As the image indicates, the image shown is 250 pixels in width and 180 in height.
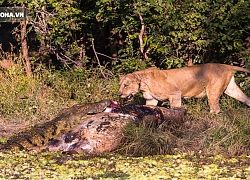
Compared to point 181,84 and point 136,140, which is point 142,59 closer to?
point 181,84

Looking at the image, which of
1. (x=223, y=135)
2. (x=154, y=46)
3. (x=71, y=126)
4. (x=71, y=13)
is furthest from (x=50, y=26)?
(x=223, y=135)

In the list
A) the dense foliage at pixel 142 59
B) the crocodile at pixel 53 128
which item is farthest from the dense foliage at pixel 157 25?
the crocodile at pixel 53 128

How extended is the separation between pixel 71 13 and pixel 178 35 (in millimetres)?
2115

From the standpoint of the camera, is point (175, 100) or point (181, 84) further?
point (181, 84)

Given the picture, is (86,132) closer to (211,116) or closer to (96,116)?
(96,116)

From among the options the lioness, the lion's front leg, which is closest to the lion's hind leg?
the lioness

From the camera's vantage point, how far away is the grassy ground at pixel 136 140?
7.32 m

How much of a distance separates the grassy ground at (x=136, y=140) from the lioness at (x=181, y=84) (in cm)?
22

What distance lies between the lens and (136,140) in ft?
28.0

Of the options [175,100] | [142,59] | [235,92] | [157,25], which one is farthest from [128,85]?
[142,59]

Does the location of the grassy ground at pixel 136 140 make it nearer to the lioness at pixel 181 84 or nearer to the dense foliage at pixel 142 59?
the dense foliage at pixel 142 59

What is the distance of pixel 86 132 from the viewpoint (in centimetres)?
844

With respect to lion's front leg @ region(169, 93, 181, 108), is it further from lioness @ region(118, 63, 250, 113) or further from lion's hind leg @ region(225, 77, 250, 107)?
lion's hind leg @ region(225, 77, 250, 107)

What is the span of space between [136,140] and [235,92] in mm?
3330
